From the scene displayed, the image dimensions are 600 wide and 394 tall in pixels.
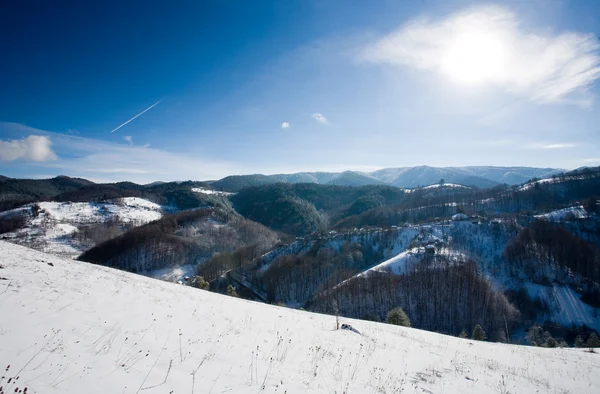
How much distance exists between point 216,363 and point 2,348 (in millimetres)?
5469

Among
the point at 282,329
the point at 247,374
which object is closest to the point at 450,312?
the point at 282,329

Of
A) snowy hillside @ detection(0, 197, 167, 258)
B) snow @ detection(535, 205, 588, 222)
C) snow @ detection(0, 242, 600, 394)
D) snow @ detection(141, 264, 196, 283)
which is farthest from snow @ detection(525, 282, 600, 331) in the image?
snowy hillside @ detection(0, 197, 167, 258)

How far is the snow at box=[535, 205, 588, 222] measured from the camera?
413 feet

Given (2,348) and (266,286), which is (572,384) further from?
(266,286)

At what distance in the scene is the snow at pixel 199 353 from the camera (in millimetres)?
6867

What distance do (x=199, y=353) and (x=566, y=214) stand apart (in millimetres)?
182515

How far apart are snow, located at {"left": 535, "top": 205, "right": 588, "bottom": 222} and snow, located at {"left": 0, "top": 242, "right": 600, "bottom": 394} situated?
149 metres

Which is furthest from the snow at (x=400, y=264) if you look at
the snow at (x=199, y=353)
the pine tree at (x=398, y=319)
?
the snow at (x=199, y=353)

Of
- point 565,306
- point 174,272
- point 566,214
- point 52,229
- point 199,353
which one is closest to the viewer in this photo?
point 199,353

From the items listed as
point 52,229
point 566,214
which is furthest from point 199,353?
point 52,229

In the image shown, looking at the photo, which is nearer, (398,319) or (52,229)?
(398,319)

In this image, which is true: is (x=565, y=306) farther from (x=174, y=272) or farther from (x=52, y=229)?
(x=52, y=229)

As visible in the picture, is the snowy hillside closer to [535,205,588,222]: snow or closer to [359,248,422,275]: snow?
[359,248,422,275]: snow

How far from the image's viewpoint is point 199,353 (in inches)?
355
